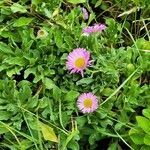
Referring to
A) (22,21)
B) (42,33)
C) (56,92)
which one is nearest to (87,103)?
(56,92)

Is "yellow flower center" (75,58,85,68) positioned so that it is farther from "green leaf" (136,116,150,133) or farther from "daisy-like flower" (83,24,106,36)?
"green leaf" (136,116,150,133)

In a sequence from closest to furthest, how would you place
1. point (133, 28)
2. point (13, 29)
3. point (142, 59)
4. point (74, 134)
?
point (74, 134) → point (142, 59) → point (13, 29) → point (133, 28)

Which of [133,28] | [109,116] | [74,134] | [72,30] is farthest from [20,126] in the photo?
[133,28]

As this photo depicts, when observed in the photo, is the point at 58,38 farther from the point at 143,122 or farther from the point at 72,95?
the point at 143,122

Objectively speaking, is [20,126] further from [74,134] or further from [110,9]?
[110,9]

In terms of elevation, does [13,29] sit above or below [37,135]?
above

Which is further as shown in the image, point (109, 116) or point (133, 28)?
point (133, 28)

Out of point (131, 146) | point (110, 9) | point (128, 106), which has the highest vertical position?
point (110, 9)

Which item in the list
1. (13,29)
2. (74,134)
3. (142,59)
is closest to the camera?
(74,134)
